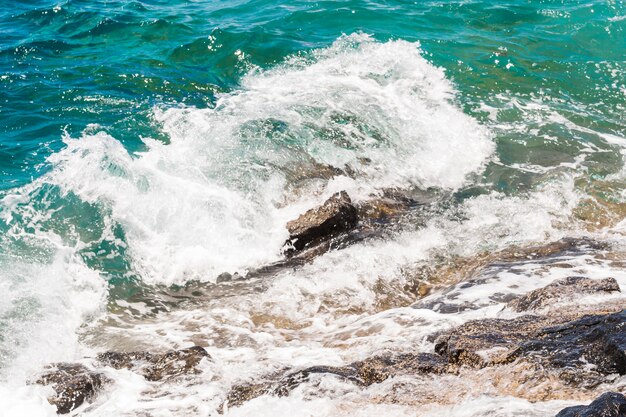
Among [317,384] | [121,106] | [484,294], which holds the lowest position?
[484,294]

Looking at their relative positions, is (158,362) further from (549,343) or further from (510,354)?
(549,343)

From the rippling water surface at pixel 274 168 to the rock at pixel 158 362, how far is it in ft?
0.69

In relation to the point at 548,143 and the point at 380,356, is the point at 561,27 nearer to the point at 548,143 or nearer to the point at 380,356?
the point at 548,143

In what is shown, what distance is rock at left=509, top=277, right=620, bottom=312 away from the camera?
6227 mm

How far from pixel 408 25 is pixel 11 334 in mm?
13844

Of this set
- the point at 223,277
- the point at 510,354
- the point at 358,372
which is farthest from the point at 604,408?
the point at 223,277

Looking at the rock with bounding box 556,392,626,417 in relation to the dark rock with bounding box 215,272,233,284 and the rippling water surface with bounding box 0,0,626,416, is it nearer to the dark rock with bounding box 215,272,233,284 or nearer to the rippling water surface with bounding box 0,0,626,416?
the rippling water surface with bounding box 0,0,626,416

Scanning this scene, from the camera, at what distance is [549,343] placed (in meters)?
5.07

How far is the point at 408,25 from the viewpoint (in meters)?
17.1

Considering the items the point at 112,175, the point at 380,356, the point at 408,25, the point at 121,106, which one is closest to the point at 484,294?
the point at 380,356

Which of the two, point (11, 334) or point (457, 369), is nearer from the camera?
point (457, 369)

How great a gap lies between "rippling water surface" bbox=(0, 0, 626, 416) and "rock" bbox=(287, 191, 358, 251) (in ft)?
1.06

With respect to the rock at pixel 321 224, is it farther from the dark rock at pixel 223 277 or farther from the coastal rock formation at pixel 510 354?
the coastal rock formation at pixel 510 354

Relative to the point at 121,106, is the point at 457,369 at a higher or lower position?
lower
